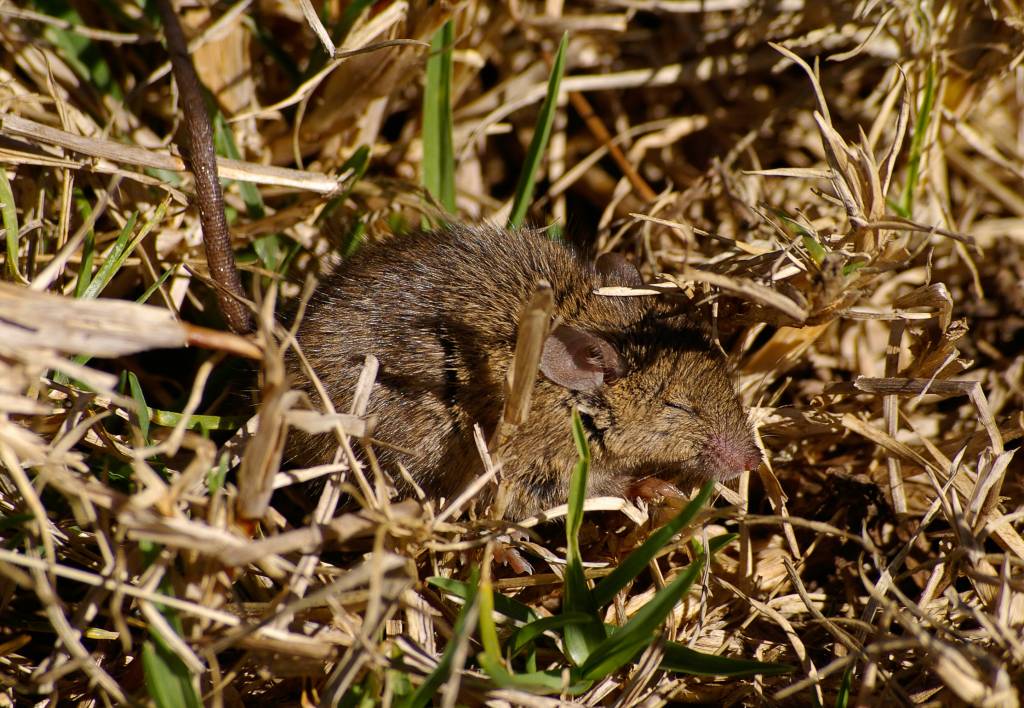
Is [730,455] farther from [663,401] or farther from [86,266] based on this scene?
[86,266]

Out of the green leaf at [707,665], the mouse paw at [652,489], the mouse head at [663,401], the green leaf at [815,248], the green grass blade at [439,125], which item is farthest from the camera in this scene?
the green grass blade at [439,125]

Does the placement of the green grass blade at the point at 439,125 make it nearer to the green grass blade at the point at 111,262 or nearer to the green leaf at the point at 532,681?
the green grass blade at the point at 111,262

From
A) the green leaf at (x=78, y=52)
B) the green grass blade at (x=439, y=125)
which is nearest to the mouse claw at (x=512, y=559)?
the green grass blade at (x=439, y=125)

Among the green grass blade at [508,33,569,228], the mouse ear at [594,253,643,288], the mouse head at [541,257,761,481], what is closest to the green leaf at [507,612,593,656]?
the mouse head at [541,257,761,481]

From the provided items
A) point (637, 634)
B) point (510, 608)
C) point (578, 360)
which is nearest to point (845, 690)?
point (637, 634)

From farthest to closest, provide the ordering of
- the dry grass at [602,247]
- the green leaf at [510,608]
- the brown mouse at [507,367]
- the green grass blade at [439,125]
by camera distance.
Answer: the green grass blade at [439,125]
the brown mouse at [507,367]
the green leaf at [510,608]
the dry grass at [602,247]
